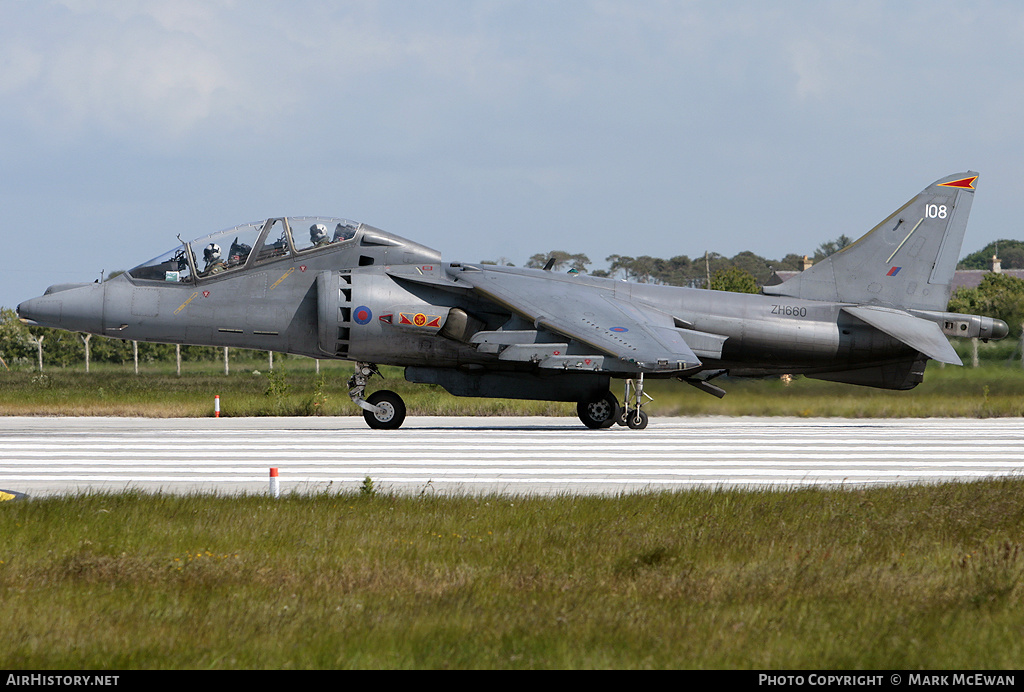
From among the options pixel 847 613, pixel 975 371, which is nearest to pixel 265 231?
pixel 847 613

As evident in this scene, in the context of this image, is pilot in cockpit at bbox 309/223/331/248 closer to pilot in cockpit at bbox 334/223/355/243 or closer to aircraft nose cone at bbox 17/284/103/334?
pilot in cockpit at bbox 334/223/355/243

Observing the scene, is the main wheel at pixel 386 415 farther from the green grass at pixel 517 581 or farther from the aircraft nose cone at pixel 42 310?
the green grass at pixel 517 581

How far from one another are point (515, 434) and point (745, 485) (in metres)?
7.49

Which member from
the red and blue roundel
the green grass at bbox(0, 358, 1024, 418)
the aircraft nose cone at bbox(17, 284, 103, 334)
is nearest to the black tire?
the green grass at bbox(0, 358, 1024, 418)

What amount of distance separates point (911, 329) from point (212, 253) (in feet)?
44.1

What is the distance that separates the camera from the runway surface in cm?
1179

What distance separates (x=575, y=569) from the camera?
23.1 ft

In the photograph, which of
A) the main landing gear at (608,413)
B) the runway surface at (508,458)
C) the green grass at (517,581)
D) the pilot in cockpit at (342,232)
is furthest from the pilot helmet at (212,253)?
the green grass at (517,581)

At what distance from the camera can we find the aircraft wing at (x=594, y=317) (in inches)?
664

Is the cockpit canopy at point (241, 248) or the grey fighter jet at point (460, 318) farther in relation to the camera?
the cockpit canopy at point (241, 248)

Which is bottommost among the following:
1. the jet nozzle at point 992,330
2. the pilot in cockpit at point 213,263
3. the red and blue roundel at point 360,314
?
the jet nozzle at point 992,330

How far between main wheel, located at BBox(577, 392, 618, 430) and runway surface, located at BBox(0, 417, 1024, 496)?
362 millimetres

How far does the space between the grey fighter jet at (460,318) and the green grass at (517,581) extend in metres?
8.45

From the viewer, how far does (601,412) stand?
19781 mm
